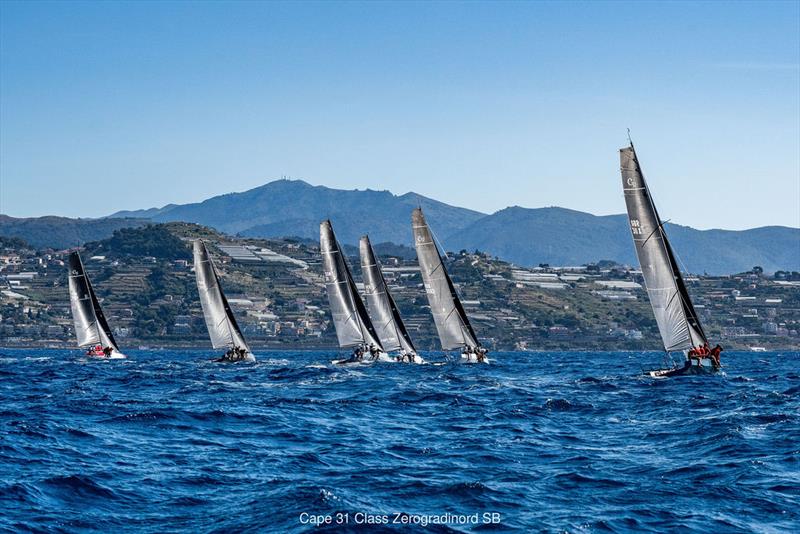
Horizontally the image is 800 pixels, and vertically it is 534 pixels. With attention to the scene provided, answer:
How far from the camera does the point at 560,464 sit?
3288 centimetres

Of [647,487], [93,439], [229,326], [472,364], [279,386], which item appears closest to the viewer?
[647,487]

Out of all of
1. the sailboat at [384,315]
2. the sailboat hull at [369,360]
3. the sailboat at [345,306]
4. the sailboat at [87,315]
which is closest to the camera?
the sailboat hull at [369,360]

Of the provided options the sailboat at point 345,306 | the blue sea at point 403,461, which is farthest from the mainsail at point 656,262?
the sailboat at point 345,306

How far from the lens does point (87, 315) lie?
374 feet

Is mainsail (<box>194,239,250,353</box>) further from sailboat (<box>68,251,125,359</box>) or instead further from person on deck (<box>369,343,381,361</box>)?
sailboat (<box>68,251,125,359</box>)

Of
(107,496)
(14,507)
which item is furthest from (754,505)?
(14,507)

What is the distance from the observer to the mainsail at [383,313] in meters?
97.7

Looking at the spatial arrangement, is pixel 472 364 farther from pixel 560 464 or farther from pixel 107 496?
pixel 107 496

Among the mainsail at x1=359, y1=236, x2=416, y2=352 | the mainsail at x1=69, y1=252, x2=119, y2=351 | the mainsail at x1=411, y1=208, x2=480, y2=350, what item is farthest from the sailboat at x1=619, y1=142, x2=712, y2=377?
the mainsail at x1=69, y1=252, x2=119, y2=351

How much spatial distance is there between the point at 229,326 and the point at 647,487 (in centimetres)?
7694

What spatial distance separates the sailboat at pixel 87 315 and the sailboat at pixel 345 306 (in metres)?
27.7

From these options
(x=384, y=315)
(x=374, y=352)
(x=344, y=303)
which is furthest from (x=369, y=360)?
(x=344, y=303)

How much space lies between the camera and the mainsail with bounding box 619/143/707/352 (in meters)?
66.2

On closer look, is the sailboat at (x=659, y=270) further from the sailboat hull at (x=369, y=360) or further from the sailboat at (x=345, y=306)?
the sailboat at (x=345, y=306)
